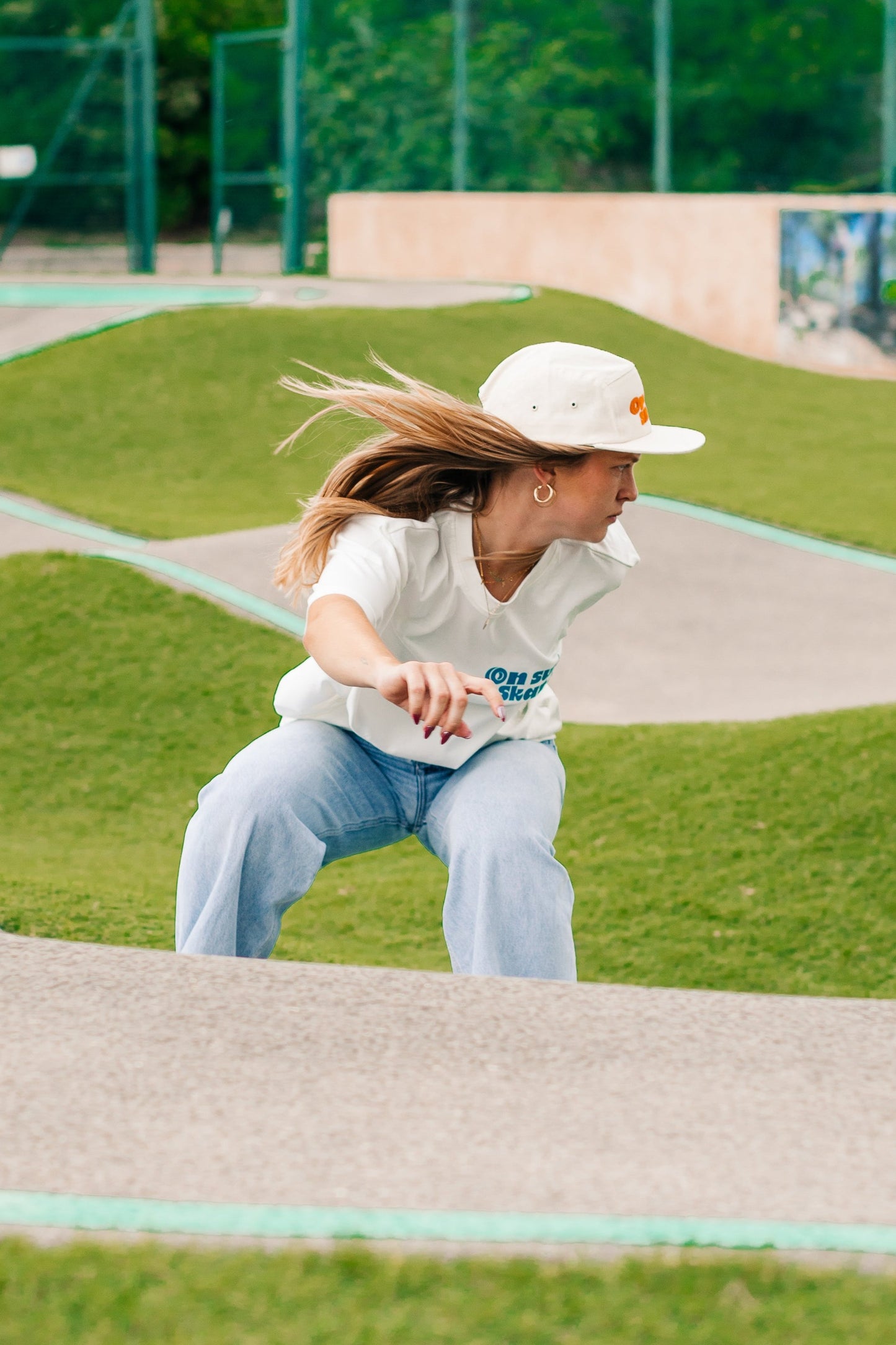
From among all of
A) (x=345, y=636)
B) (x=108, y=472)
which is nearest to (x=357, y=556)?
(x=345, y=636)

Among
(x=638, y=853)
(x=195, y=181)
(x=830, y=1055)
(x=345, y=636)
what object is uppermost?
(x=195, y=181)

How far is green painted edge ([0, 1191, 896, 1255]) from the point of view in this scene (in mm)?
1773

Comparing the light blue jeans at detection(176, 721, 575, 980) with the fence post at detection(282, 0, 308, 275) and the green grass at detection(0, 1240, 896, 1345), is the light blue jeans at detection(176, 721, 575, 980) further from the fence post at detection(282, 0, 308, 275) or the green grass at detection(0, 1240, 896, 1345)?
the fence post at detection(282, 0, 308, 275)

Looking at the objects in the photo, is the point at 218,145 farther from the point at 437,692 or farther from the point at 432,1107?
the point at 432,1107

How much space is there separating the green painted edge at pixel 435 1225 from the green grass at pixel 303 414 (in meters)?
7.50

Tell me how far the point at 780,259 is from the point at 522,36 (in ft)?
32.1

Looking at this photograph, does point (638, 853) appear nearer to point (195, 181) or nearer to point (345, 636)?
point (345, 636)

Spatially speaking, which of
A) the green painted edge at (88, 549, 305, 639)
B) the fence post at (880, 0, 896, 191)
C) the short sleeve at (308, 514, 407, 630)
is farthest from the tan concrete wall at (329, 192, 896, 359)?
the short sleeve at (308, 514, 407, 630)

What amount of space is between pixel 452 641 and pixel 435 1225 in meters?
1.61

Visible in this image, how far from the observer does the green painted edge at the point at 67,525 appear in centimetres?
896

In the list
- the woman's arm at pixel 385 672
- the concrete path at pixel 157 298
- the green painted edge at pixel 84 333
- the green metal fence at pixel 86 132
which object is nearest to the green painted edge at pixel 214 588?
the woman's arm at pixel 385 672

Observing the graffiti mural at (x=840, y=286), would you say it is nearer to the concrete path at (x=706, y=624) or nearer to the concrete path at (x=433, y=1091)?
the concrete path at (x=706, y=624)

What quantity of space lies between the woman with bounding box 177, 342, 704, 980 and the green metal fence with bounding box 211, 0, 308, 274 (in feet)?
71.3

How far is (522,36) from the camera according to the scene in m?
26.9
